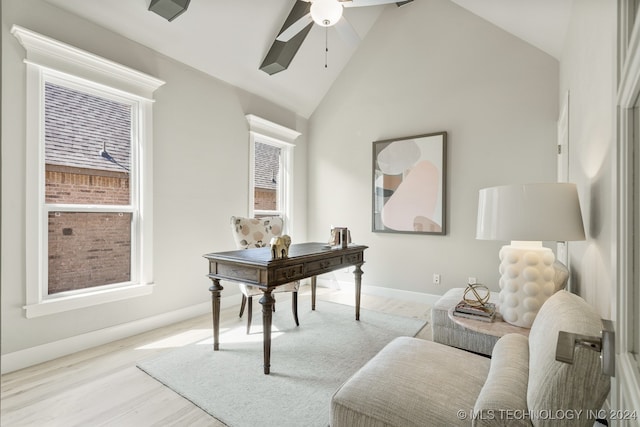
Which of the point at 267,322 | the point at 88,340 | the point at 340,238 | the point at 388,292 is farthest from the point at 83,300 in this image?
the point at 388,292

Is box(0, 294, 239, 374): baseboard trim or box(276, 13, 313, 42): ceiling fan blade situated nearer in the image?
box(0, 294, 239, 374): baseboard trim

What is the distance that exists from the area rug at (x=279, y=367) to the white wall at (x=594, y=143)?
150 cm

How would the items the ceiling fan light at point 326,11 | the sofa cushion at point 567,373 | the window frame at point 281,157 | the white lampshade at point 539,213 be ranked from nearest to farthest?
the sofa cushion at point 567,373, the white lampshade at point 539,213, the ceiling fan light at point 326,11, the window frame at point 281,157

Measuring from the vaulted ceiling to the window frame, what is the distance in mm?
405

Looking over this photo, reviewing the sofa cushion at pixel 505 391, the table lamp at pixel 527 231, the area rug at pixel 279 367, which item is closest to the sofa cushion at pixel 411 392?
the sofa cushion at pixel 505 391

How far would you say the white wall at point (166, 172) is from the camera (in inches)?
85.7

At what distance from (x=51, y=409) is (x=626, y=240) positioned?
8.73ft

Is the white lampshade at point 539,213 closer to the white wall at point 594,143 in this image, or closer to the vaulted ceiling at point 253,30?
the white wall at point 594,143

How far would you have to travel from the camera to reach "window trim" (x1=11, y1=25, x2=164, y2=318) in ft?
7.34

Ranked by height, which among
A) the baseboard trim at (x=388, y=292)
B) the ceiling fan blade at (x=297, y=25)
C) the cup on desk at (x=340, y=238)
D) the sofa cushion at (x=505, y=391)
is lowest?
the baseboard trim at (x=388, y=292)

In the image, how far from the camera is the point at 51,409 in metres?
1.78

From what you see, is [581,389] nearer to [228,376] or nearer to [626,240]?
[626,240]

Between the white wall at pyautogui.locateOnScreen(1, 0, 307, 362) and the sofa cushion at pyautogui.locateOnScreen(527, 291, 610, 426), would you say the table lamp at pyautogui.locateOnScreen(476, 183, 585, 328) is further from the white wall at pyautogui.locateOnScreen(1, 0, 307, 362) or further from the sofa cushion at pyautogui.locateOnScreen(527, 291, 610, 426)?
the white wall at pyautogui.locateOnScreen(1, 0, 307, 362)

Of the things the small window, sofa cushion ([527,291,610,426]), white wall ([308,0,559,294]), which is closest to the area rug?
white wall ([308,0,559,294])
